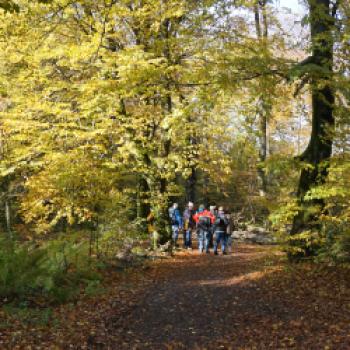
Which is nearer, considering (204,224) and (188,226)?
(204,224)

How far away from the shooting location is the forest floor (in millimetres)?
6438

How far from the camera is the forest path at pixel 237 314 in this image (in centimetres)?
648

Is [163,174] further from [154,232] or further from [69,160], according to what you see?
[69,160]

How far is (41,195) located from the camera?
39.8 feet

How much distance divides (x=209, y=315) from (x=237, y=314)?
19.4 inches

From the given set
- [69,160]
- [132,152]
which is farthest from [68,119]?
[132,152]

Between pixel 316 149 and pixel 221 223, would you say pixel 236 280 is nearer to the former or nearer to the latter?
pixel 316 149

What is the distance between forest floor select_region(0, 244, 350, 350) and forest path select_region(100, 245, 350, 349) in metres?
0.01

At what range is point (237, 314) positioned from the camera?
7754 millimetres

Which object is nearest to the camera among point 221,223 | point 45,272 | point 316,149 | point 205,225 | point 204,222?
point 45,272

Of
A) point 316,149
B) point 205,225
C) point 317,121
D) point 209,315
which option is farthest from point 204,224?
point 209,315

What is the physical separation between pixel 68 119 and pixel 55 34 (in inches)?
155

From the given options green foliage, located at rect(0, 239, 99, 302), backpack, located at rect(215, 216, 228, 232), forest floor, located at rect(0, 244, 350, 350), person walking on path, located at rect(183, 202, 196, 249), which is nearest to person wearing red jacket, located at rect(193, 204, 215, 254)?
backpack, located at rect(215, 216, 228, 232)

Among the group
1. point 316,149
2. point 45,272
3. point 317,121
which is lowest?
point 45,272
